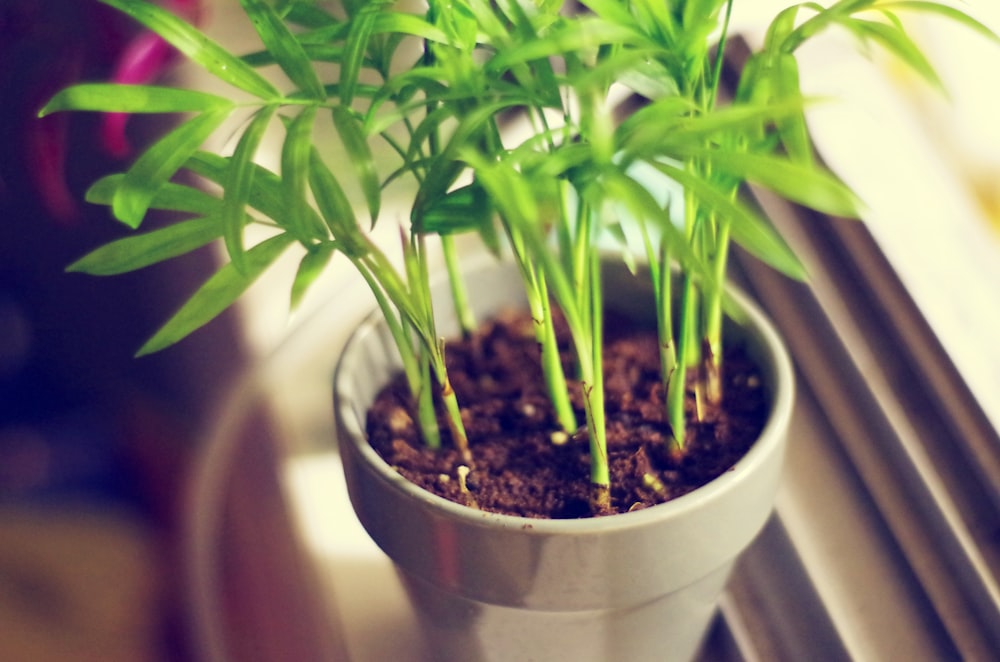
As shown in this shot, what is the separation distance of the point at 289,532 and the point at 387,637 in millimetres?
131

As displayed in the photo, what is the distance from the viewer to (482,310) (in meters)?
0.58

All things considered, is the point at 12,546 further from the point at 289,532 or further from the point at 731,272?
the point at 731,272

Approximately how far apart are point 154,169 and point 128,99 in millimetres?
35

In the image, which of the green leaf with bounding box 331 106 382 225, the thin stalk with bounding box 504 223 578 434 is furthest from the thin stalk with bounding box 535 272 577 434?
the green leaf with bounding box 331 106 382 225

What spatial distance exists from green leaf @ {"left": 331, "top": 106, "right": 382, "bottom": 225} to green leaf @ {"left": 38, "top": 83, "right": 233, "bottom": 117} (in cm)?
5

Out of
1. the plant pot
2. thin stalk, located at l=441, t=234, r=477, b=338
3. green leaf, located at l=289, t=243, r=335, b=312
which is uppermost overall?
green leaf, located at l=289, t=243, r=335, b=312

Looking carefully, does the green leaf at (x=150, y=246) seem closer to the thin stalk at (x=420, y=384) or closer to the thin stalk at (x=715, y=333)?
the thin stalk at (x=420, y=384)

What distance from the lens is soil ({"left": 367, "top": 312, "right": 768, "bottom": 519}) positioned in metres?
0.45

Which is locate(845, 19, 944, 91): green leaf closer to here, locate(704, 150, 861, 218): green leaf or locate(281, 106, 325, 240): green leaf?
locate(704, 150, 861, 218): green leaf

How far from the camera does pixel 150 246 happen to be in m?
0.40

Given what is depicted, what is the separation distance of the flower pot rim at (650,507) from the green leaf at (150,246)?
0.39 ft

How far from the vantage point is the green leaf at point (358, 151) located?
36 centimetres

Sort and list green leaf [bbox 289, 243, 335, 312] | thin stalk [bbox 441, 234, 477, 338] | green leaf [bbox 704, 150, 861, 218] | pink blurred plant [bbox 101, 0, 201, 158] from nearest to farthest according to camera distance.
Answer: green leaf [bbox 704, 150, 861, 218], green leaf [bbox 289, 243, 335, 312], thin stalk [bbox 441, 234, 477, 338], pink blurred plant [bbox 101, 0, 201, 158]

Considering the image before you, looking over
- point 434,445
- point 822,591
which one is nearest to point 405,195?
point 434,445
